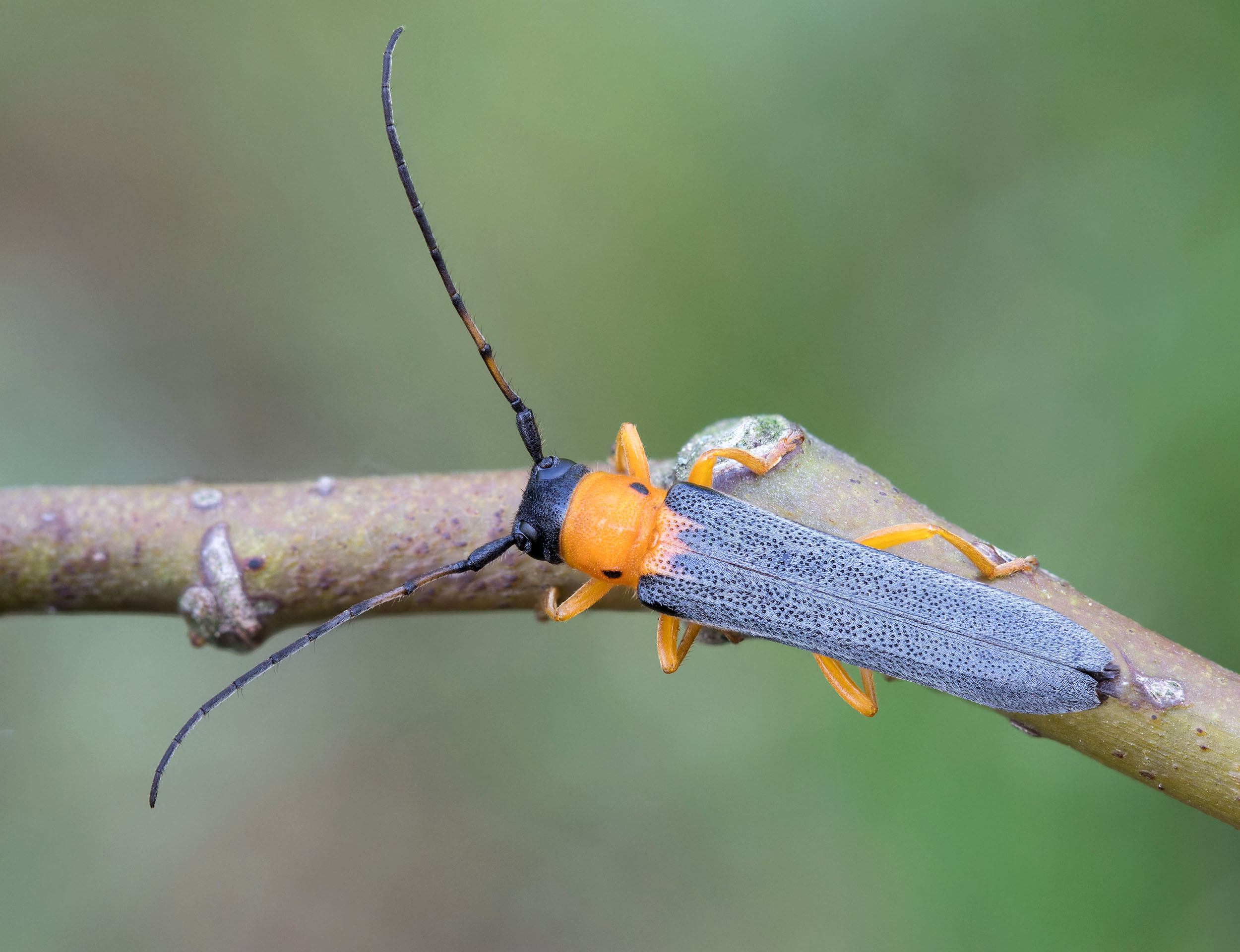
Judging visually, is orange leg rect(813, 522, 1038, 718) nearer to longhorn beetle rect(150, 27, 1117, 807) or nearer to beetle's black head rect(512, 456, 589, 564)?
longhorn beetle rect(150, 27, 1117, 807)

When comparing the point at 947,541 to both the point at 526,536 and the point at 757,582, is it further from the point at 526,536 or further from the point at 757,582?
the point at 526,536

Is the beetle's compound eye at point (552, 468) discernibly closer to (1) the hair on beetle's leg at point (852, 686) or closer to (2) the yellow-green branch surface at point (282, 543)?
(2) the yellow-green branch surface at point (282, 543)

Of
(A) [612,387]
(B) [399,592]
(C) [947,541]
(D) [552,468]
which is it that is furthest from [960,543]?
(A) [612,387]

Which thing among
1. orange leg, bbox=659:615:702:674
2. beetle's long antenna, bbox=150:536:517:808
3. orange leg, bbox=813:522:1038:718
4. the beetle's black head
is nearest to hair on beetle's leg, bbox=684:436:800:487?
orange leg, bbox=813:522:1038:718

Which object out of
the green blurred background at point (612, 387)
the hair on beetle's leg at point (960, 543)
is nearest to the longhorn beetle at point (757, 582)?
the hair on beetle's leg at point (960, 543)

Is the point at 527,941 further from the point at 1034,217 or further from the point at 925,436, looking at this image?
the point at 1034,217
